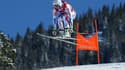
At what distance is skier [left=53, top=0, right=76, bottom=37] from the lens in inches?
1105

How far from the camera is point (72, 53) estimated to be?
51500mm

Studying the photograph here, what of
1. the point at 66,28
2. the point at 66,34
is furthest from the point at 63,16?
the point at 66,34

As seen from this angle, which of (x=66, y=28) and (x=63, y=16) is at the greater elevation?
(x=63, y=16)

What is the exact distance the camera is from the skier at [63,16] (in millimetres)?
28078

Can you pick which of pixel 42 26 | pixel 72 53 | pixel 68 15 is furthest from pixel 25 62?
pixel 68 15

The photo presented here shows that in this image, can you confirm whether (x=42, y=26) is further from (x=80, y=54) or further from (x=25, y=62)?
(x=80, y=54)

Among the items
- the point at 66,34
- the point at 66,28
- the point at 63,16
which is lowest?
the point at 66,34

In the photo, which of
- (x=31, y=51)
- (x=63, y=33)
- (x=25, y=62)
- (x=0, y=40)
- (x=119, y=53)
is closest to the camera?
(x=63, y=33)

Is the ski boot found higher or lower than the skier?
lower

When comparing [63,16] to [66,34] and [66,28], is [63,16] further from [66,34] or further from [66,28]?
[66,34]

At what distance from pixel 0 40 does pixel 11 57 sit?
1291 mm

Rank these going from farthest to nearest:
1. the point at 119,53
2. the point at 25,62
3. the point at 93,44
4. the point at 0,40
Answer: the point at 25,62, the point at 119,53, the point at 0,40, the point at 93,44

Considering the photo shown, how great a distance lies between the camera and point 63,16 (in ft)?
92.8

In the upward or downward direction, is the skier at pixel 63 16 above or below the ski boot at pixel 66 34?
above
